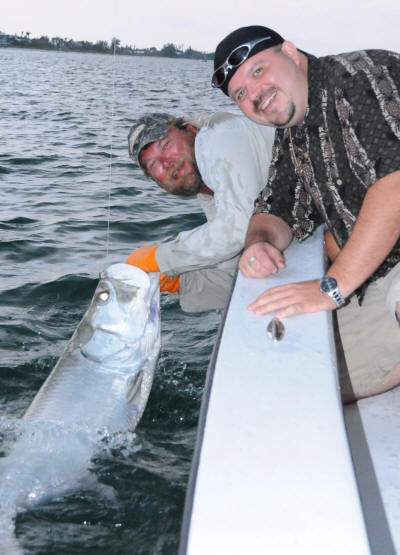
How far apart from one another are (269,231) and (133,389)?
0.97m

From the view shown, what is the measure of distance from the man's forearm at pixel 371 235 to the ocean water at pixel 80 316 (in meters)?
1.24

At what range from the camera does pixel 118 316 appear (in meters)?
3.05

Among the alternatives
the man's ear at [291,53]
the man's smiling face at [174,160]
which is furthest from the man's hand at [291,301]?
the man's smiling face at [174,160]

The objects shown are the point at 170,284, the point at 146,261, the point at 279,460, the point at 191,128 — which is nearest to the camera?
the point at 279,460

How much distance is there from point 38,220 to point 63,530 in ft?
17.1

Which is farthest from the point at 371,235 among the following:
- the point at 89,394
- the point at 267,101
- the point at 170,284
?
the point at 170,284

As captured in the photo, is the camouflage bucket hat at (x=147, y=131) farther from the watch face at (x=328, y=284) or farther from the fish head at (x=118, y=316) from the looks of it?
the watch face at (x=328, y=284)

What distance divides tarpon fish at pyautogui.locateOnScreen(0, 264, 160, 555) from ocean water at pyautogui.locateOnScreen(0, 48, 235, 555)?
9 cm

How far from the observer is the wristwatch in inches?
88.4

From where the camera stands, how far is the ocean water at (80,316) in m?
2.60

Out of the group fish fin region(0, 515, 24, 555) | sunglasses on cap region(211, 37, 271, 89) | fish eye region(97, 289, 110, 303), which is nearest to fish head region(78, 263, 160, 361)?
fish eye region(97, 289, 110, 303)

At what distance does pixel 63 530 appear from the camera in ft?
8.36

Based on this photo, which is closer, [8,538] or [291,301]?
[291,301]

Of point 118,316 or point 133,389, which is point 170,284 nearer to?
point 118,316
